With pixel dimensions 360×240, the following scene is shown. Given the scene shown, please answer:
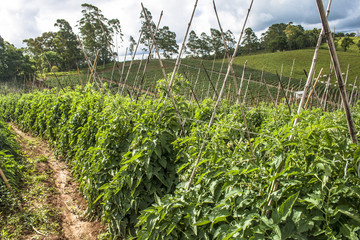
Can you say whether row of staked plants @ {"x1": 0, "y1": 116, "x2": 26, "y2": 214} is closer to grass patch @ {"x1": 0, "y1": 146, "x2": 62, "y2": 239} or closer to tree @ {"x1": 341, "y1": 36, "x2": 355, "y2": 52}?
grass patch @ {"x1": 0, "y1": 146, "x2": 62, "y2": 239}

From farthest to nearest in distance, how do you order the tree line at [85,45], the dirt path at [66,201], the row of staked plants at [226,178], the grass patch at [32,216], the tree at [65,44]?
the tree at [65,44], the tree line at [85,45], the dirt path at [66,201], the grass patch at [32,216], the row of staked plants at [226,178]

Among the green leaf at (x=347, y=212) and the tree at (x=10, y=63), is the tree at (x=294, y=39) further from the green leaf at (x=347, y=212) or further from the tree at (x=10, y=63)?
the green leaf at (x=347, y=212)

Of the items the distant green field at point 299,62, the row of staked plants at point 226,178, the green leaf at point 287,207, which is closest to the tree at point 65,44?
the distant green field at point 299,62

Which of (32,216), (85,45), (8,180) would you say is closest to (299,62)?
(85,45)

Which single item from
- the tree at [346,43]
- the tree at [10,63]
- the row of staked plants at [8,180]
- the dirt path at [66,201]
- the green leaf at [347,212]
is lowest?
the dirt path at [66,201]

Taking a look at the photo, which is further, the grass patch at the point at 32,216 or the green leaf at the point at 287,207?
the grass patch at the point at 32,216

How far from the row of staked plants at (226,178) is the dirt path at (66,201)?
0.89 ft

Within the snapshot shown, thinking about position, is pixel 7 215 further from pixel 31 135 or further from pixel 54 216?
pixel 31 135

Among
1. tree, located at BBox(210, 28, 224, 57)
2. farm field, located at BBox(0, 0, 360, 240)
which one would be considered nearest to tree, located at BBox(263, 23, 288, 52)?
tree, located at BBox(210, 28, 224, 57)

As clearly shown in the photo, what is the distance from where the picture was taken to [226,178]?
73.7 inches

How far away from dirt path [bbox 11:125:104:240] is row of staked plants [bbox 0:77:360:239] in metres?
0.27

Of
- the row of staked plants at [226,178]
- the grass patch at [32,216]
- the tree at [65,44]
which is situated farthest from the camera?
the tree at [65,44]

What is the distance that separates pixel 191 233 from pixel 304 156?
1.21 metres

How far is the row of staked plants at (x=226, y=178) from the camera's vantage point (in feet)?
4.42
